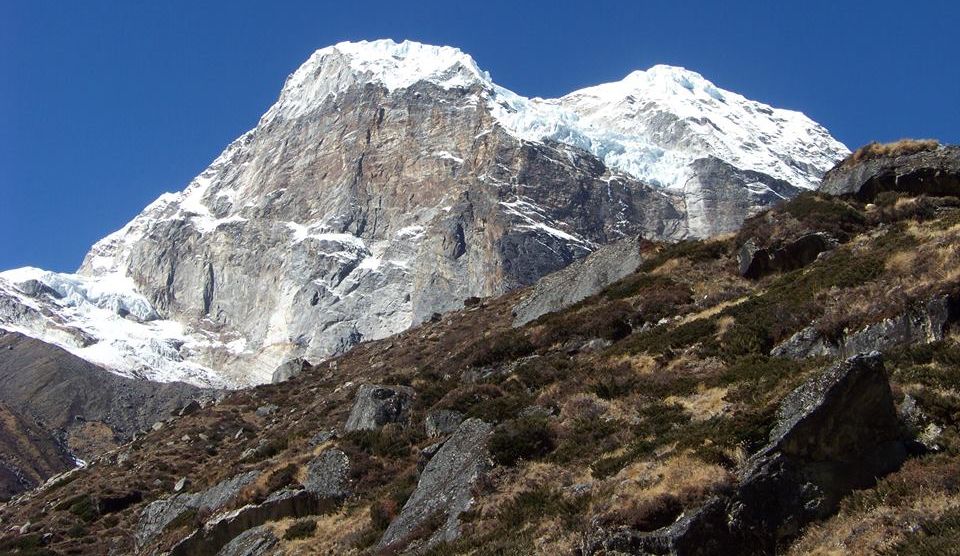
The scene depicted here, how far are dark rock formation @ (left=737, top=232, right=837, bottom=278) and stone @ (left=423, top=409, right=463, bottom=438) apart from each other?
1257 centimetres

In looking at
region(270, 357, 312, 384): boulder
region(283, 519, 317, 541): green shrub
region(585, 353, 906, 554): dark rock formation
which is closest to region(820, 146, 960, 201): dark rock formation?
region(585, 353, 906, 554): dark rock formation

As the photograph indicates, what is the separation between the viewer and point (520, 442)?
65.6ft

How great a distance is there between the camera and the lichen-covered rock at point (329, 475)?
2531cm

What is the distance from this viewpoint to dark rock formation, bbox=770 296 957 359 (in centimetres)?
1819

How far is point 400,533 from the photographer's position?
64.2ft

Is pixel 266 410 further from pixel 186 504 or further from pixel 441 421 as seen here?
pixel 441 421

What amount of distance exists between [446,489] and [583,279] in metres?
22.4

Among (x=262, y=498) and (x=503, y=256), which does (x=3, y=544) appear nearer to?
(x=262, y=498)

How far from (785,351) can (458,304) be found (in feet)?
515

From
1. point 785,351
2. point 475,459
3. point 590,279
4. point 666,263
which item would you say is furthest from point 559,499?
point 590,279

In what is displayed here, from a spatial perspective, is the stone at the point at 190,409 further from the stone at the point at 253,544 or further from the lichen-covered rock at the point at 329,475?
the stone at the point at 253,544

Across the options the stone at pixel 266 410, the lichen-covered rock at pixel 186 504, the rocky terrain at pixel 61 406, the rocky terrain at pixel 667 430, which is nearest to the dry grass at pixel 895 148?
the rocky terrain at pixel 667 430

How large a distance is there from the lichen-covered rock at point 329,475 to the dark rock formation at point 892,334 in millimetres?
12814

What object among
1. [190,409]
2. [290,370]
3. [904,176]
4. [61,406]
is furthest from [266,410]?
[61,406]
